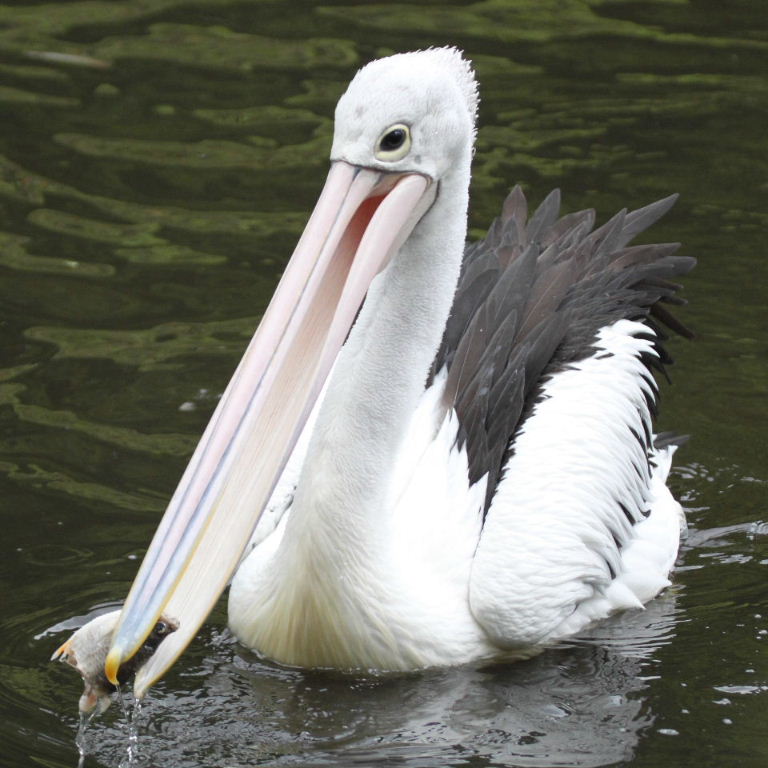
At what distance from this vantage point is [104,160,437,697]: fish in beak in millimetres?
3643

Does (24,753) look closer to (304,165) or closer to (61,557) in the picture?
(61,557)

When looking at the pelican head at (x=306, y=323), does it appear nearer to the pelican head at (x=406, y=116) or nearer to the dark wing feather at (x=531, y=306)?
the pelican head at (x=406, y=116)

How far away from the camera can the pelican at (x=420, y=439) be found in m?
3.83

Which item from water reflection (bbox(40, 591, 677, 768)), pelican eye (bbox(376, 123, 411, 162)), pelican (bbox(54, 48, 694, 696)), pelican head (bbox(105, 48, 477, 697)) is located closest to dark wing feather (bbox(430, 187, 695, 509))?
pelican (bbox(54, 48, 694, 696))

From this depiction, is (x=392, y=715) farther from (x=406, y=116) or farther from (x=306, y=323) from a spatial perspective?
(x=406, y=116)

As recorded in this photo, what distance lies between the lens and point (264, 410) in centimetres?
391

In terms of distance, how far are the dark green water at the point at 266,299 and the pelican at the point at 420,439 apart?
19cm

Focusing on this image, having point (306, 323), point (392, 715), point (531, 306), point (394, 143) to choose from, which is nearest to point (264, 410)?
point (306, 323)

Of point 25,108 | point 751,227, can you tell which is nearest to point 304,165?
point 25,108

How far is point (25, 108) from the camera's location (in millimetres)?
8484

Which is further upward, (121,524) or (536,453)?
(536,453)

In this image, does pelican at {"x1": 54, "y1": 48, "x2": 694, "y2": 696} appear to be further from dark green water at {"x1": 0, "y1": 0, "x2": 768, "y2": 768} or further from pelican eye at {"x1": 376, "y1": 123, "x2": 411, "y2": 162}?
dark green water at {"x1": 0, "y1": 0, "x2": 768, "y2": 768}

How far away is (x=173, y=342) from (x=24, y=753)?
8.74ft

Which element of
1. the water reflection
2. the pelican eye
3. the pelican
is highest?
the pelican eye
